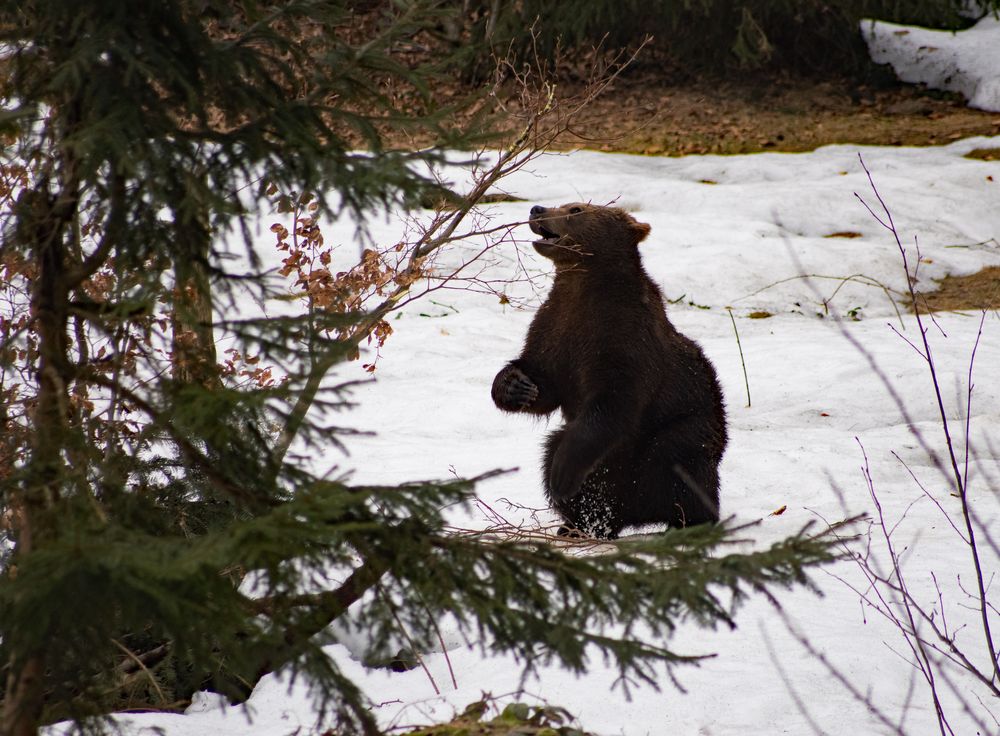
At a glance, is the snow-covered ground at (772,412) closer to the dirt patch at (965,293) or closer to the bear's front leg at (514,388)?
the dirt patch at (965,293)

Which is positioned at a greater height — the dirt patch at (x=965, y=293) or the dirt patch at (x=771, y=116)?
the dirt patch at (x=771, y=116)

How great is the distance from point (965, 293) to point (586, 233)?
5807mm

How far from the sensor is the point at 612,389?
16.2 ft

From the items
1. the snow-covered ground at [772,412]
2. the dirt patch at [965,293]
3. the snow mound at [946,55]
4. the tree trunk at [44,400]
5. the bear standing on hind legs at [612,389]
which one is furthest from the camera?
the snow mound at [946,55]

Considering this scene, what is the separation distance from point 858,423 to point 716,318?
248 cm

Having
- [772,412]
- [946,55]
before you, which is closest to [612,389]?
[772,412]

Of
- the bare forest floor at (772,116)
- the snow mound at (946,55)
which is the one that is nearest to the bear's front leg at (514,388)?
the bare forest floor at (772,116)

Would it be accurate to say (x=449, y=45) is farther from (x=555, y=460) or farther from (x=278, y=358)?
(x=278, y=358)

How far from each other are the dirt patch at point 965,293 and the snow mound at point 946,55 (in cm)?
557

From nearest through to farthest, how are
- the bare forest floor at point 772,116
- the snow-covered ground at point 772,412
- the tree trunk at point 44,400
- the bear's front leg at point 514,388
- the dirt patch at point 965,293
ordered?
the tree trunk at point 44,400 < the snow-covered ground at point 772,412 < the bear's front leg at point 514,388 < the dirt patch at point 965,293 < the bare forest floor at point 772,116

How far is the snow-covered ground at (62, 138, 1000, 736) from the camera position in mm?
3629

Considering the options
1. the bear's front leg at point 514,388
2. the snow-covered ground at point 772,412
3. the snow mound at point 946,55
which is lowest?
the snow-covered ground at point 772,412

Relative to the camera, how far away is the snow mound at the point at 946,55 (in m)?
14.8

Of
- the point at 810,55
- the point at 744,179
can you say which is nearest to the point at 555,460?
the point at 744,179
